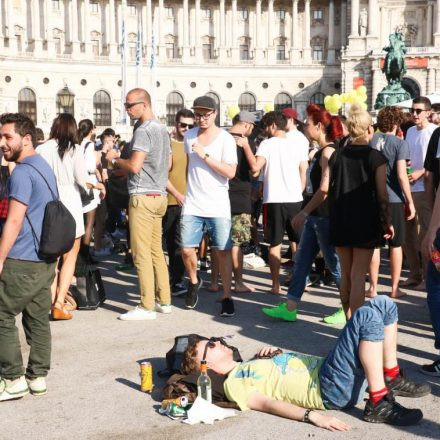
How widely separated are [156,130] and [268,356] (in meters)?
2.89

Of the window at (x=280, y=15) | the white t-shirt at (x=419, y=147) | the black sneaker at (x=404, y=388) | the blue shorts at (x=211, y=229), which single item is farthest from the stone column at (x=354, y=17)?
the black sneaker at (x=404, y=388)

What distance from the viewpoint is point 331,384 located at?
4234 millimetres

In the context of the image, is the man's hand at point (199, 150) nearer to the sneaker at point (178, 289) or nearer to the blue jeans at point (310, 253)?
the blue jeans at point (310, 253)

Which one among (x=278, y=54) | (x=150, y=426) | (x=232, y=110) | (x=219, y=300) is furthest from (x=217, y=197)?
(x=278, y=54)

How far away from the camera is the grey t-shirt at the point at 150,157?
6.60 meters

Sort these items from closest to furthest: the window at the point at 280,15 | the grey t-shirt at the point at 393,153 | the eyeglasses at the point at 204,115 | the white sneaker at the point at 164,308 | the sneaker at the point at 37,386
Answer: the sneaker at the point at 37,386, the eyeglasses at the point at 204,115, the white sneaker at the point at 164,308, the grey t-shirt at the point at 393,153, the window at the point at 280,15

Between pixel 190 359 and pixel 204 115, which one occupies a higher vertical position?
pixel 204 115

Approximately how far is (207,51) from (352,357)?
59.8m

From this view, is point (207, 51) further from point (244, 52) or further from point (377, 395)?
point (377, 395)

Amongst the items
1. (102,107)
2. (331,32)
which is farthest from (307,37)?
(102,107)

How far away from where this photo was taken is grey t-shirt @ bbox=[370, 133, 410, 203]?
23.6 ft

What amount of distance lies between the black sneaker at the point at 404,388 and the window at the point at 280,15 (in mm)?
61825

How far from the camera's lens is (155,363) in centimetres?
542

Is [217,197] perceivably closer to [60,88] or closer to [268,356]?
[268,356]
